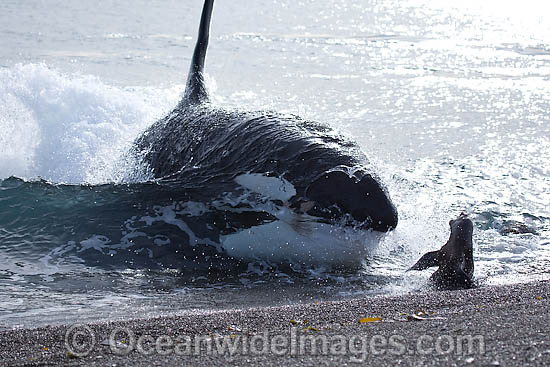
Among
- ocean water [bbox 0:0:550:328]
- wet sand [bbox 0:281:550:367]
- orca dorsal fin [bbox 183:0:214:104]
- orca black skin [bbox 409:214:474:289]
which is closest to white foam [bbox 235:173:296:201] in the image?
ocean water [bbox 0:0:550:328]

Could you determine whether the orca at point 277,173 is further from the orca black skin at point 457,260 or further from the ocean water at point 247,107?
the orca black skin at point 457,260

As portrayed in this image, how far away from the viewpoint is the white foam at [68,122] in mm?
11094

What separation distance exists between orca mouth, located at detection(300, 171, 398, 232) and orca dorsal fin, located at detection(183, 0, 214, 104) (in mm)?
2915

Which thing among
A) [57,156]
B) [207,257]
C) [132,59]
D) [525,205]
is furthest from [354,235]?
[132,59]

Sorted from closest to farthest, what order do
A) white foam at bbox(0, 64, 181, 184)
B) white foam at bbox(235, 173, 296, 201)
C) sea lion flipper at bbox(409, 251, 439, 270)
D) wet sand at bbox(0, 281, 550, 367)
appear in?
wet sand at bbox(0, 281, 550, 367), sea lion flipper at bbox(409, 251, 439, 270), white foam at bbox(235, 173, 296, 201), white foam at bbox(0, 64, 181, 184)

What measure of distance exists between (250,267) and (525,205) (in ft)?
12.3

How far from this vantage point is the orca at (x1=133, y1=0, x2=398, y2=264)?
20.1ft

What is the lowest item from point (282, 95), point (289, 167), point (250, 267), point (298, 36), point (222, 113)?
point (250, 267)

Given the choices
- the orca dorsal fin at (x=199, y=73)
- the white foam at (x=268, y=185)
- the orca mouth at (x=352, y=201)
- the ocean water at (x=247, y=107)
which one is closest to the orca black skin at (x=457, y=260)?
the ocean water at (x=247, y=107)

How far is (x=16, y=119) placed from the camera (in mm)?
13047

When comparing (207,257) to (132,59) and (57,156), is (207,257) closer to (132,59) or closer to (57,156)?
(57,156)

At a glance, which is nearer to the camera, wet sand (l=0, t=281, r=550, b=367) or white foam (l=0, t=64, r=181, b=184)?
wet sand (l=0, t=281, r=550, b=367)

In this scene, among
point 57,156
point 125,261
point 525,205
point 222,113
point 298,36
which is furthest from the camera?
point 298,36

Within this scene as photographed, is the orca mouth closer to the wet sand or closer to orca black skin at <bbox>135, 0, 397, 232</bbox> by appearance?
orca black skin at <bbox>135, 0, 397, 232</bbox>
